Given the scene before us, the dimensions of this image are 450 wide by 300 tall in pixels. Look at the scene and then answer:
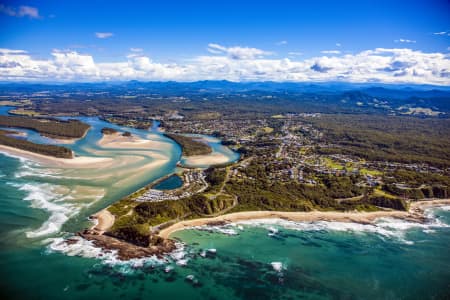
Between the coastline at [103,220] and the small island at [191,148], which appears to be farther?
the small island at [191,148]

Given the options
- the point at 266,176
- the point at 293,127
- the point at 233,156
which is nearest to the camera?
the point at 266,176

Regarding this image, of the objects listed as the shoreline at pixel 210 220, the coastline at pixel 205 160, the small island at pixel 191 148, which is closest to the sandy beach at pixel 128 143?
the small island at pixel 191 148

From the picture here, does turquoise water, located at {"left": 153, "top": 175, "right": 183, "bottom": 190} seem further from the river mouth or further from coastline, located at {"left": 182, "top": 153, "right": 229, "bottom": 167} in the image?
coastline, located at {"left": 182, "top": 153, "right": 229, "bottom": 167}

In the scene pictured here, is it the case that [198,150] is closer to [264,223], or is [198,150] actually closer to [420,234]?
[264,223]

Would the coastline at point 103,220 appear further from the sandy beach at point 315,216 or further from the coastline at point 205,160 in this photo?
the coastline at point 205,160

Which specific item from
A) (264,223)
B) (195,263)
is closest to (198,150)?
(264,223)

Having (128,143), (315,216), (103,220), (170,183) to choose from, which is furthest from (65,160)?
(315,216)

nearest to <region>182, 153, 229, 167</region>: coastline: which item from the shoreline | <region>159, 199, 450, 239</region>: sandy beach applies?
<region>159, 199, 450, 239</region>: sandy beach
